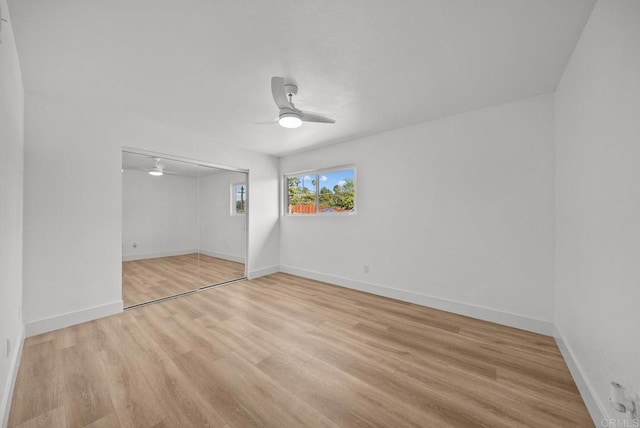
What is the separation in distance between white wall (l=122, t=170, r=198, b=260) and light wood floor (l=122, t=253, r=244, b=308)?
0.46ft

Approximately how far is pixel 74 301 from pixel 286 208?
331 centimetres

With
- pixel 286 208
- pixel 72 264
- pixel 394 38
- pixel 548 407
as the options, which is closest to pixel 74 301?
pixel 72 264

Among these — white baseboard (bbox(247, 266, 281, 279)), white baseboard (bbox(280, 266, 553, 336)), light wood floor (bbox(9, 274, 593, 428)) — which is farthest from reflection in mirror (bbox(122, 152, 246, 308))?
white baseboard (bbox(280, 266, 553, 336))

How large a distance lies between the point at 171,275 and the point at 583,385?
4.91 meters

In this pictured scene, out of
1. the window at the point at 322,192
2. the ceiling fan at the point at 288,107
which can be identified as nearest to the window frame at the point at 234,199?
the window at the point at 322,192

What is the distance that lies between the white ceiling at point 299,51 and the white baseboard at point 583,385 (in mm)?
2332

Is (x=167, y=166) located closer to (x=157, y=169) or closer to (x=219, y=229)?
(x=157, y=169)

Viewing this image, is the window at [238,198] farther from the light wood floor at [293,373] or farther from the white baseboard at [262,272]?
the light wood floor at [293,373]

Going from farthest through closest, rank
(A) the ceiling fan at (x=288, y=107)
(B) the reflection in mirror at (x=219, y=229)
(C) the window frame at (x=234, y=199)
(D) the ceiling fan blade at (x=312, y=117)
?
(C) the window frame at (x=234, y=199) < (B) the reflection in mirror at (x=219, y=229) < (D) the ceiling fan blade at (x=312, y=117) < (A) the ceiling fan at (x=288, y=107)

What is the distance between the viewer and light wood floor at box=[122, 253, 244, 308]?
3254mm

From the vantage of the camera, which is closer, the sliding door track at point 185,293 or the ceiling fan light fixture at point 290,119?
the ceiling fan light fixture at point 290,119

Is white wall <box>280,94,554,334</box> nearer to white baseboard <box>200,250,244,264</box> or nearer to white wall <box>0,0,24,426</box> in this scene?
white baseboard <box>200,250,244,264</box>

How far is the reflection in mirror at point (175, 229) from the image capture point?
318cm

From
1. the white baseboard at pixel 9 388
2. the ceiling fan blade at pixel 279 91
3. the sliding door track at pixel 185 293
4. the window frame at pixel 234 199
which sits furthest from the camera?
the window frame at pixel 234 199
